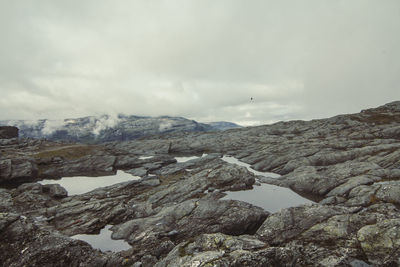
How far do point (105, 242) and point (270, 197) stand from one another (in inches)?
1295

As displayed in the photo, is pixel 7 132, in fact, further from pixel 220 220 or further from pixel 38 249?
pixel 220 220

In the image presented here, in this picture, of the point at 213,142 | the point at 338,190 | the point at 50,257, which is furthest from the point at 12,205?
the point at 213,142

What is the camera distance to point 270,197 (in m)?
41.7

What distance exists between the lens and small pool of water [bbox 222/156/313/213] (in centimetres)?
3725

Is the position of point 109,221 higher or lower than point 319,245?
lower

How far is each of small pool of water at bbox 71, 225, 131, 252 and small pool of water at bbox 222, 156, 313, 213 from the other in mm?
22962

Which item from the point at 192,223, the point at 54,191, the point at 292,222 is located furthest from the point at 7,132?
the point at 292,222

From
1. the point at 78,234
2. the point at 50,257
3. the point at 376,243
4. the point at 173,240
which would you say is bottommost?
the point at 78,234

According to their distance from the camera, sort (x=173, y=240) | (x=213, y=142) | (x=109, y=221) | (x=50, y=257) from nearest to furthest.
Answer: (x=50, y=257) → (x=173, y=240) → (x=109, y=221) → (x=213, y=142)

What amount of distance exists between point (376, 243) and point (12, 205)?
60.1 meters

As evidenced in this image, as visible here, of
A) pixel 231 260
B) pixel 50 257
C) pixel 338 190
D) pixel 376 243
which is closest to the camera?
pixel 231 260

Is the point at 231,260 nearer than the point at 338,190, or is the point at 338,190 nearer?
the point at 231,260

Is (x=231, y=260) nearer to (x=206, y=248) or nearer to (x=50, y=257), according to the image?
(x=206, y=248)

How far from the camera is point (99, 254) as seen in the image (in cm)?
1995
